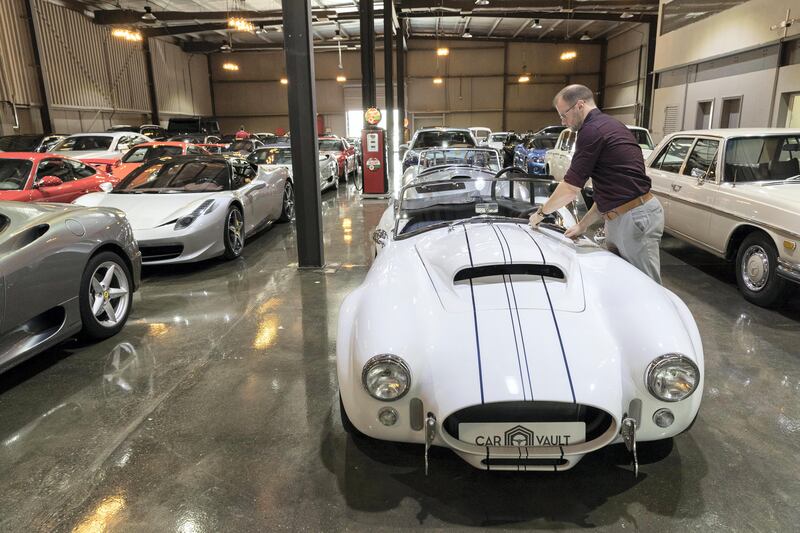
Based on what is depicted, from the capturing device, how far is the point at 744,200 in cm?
480

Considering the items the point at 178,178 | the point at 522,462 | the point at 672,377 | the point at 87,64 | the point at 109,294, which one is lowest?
the point at 522,462

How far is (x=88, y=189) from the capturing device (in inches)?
322

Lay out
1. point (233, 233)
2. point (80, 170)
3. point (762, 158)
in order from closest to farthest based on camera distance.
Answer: point (762, 158) → point (233, 233) → point (80, 170)

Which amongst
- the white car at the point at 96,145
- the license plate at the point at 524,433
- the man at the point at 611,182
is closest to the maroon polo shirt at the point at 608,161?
the man at the point at 611,182

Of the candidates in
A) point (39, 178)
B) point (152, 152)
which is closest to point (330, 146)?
point (152, 152)

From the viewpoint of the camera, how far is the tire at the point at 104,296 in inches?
150

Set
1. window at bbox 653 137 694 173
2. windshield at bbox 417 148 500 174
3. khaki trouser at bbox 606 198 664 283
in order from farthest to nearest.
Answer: windshield at bbox 417 148 500 174 → window at bbox 653 137 694 173 → khaki trouser at bbox 606 198 664 283

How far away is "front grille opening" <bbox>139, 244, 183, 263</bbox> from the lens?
19.1 feet

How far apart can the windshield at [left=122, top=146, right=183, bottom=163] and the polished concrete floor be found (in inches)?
320

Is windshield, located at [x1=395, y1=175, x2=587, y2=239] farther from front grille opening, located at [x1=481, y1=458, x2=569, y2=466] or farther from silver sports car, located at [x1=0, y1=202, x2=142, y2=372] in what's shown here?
silver sports car, located at [x1=0, y1=202, x2=142, y2=372]

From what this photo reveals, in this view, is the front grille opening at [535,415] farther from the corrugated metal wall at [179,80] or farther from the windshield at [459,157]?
the corrugated metal wall at [179,80]

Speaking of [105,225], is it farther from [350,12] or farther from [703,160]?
[350,12]

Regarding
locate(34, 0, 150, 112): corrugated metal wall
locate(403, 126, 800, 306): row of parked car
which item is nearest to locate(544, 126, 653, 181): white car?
locate(403, 126, 800, 306): row of parked car

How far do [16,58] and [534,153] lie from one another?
16.4 metres
